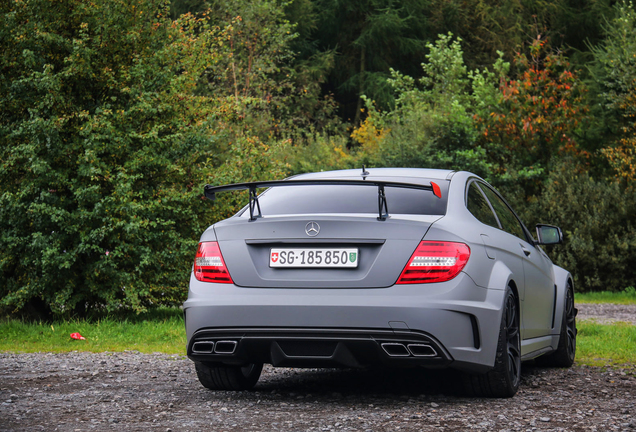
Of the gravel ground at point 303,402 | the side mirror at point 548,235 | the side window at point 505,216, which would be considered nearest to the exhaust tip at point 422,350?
the gravel ground at point 303,402

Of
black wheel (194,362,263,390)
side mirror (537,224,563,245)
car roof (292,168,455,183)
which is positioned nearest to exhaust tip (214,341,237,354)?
black wheel (194,362,263,390)

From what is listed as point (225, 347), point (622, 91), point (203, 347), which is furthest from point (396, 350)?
point (622, 91)

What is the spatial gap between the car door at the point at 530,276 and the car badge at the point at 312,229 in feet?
5.34

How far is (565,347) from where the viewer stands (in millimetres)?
7480

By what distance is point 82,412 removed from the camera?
521 cm

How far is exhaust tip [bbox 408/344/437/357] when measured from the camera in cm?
500

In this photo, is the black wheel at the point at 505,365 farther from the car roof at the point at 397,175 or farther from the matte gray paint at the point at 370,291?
the car roof at the point at 397,175

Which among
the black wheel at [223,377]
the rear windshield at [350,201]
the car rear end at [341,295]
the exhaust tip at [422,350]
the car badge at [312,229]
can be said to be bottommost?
the black wheel at [223,377]

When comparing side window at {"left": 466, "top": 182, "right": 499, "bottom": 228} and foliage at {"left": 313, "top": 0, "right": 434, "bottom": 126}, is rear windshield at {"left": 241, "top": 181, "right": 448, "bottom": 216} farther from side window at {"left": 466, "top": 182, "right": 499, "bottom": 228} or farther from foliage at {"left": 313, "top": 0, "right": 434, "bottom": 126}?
foliage at {"left": 313, "top": 0, "right": 434, "bottom": 126}

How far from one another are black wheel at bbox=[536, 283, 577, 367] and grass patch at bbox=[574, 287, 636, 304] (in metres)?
8.90

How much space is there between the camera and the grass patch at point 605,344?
8.03m

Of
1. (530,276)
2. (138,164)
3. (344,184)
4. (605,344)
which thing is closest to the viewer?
(344,184)

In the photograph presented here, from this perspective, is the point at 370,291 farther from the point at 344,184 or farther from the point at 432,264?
the point at 344,184

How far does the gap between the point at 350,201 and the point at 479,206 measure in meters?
1.02
